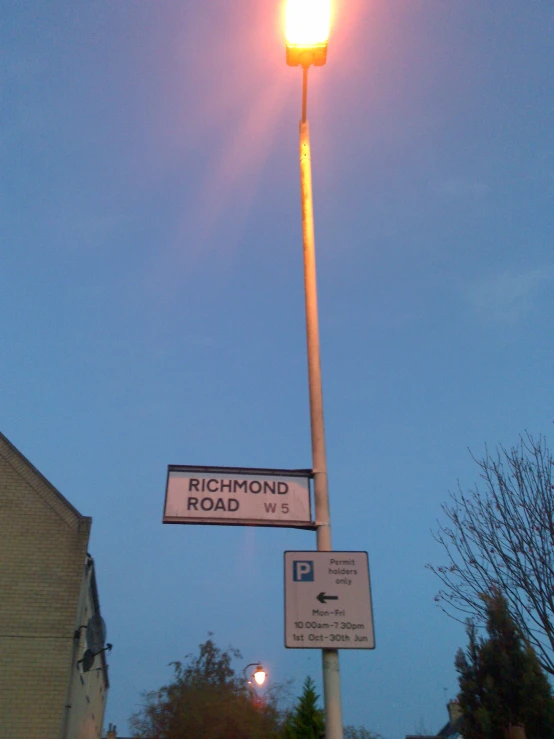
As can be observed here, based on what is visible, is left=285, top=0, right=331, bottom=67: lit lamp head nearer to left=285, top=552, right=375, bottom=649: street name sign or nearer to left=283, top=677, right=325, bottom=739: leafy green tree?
left=285, top=552, right=375, bottom=649: street name sign

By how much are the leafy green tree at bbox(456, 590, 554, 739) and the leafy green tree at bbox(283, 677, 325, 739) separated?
507 centimetres

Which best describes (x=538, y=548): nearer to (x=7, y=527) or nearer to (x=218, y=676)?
(x=7, y=527)

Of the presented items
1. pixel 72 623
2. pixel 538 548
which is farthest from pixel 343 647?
pixel 72 623

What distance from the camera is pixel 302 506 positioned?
201 inches

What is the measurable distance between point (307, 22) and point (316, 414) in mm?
3508

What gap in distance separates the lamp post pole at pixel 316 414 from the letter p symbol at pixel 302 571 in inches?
8.6

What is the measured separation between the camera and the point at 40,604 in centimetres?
1368

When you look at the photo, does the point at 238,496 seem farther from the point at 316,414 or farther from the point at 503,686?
the point at 503,686

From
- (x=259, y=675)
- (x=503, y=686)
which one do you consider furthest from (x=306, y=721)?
(x=503, y=686)

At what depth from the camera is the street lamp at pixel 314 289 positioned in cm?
437

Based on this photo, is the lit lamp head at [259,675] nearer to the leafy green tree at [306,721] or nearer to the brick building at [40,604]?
the leafy green tree at [306,721]

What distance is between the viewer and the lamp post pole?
4312 mm

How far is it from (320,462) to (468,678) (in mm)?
11184

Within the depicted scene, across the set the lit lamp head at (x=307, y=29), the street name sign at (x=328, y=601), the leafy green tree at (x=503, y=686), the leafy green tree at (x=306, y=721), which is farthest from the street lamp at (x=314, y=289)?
the leafy green tree at (x=306, y=721)
